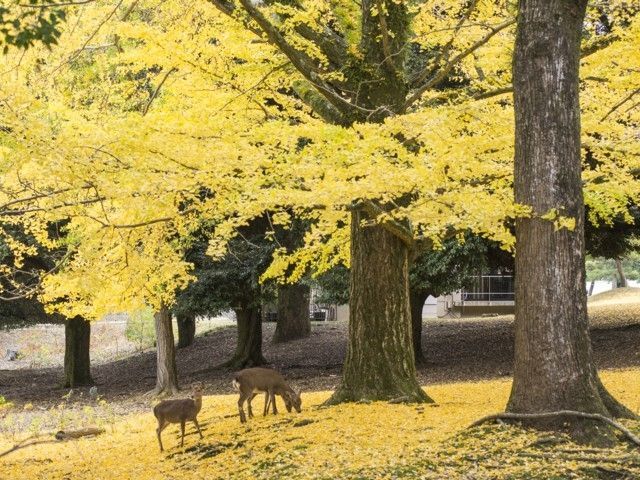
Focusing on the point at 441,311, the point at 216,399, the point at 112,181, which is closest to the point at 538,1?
the point at 112,181

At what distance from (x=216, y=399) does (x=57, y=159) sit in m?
8.13

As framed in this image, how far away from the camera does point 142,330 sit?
32844 millimetres

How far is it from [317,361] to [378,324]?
11915mm

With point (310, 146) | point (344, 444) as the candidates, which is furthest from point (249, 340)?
point (344, 444)

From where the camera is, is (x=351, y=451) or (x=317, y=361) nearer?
(x=351, y=451)

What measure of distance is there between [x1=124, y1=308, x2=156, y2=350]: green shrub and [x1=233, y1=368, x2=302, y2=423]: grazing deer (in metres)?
24.3

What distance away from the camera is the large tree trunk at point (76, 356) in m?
22.3

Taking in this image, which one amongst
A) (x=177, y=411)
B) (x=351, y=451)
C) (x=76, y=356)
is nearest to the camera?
(x=351, y=451)

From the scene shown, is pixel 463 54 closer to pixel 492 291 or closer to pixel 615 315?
pixel 615 315

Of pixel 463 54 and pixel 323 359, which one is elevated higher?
pixel 463 54

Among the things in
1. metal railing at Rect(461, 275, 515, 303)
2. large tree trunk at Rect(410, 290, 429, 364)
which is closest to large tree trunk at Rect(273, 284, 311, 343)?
large tree trunk at Rect(410, 290, 429, 364)

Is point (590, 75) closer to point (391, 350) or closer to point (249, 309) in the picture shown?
point (391, 350)

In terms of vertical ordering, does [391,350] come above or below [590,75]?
below

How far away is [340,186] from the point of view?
7.37 meters
